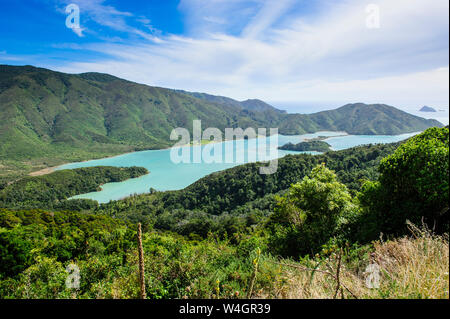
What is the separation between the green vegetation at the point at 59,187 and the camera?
6105 cm

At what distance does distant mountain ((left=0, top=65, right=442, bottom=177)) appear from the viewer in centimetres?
10900

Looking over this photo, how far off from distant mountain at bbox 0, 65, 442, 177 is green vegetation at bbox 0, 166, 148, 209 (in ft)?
80.3

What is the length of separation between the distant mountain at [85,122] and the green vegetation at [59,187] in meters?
24.5

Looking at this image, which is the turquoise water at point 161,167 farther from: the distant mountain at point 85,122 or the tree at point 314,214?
the tree at point 314,214

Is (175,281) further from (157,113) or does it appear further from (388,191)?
(157,113)

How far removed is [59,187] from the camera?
7250cm

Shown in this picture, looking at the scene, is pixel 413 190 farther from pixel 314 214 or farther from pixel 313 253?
pixel 314 214

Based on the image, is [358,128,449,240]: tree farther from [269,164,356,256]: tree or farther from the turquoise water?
the turquoise water

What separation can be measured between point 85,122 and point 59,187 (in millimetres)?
95855

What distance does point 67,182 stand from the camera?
75.3m

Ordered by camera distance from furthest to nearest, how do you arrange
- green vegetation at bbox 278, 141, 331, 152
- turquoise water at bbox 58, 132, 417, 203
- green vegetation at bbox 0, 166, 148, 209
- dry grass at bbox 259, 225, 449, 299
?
green vegetation at bbox 278, 141, 331, 152 < turquoise water at bbox 58, 132, 417, 203 < green vegetation at bbox 0, 166, 148, 209 < dry grass at bbox 259, 225, 449, 299

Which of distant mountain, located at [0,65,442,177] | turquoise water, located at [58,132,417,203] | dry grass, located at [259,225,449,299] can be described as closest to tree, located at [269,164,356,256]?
dry grass, located at [259,225,449,299]

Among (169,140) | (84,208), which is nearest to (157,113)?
(169,140)

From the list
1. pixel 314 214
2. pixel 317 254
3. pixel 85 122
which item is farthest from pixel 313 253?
pixel 85 122
